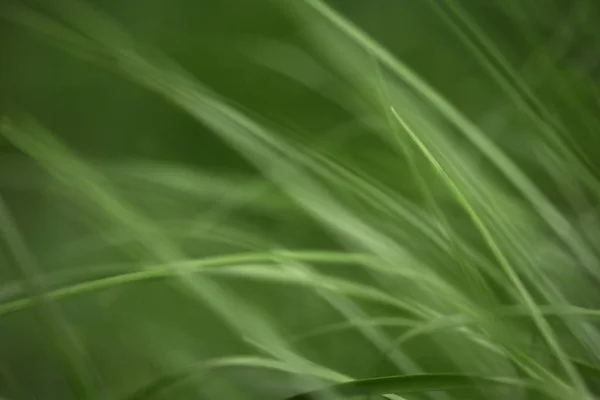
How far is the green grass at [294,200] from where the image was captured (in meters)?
0.30

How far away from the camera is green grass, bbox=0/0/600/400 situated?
1.00 feet

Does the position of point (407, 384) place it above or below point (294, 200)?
below

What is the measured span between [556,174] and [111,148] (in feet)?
1.01

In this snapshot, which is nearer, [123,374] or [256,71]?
[123,374]

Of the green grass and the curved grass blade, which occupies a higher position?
the green grass

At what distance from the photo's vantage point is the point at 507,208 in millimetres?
351

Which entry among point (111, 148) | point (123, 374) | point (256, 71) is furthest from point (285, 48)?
point (123, 374)

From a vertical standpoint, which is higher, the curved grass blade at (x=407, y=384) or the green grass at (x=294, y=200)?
the green grass at (x=294, y=200)

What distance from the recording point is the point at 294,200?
14.4 inches

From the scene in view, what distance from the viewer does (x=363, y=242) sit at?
339mm

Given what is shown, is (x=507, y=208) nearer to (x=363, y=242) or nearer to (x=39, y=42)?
(x=363, y=242)

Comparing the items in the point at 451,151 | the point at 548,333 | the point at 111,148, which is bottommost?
the point at 548,333

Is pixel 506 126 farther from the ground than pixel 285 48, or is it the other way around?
pixel 285 48

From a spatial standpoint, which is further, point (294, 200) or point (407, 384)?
point (294, 200)
